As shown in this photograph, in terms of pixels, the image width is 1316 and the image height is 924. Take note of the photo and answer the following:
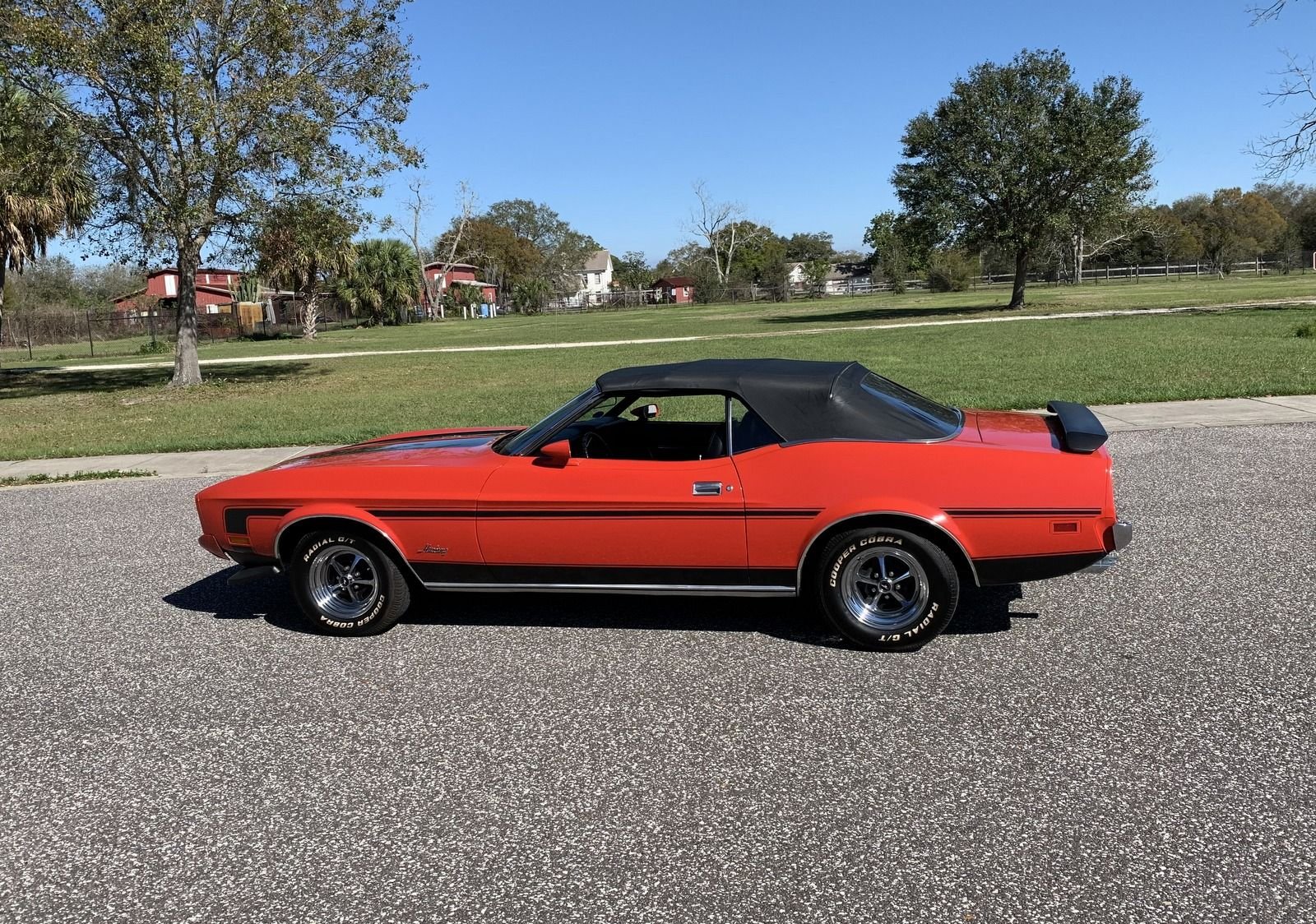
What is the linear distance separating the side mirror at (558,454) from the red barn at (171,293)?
6949 centimetres

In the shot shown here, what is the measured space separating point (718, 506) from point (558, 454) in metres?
0.81

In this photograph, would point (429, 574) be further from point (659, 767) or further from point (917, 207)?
point (917, 207)

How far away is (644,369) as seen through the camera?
193 inches

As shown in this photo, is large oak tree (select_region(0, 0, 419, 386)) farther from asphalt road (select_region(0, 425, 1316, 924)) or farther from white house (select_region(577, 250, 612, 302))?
white house (select_region(577, 250, 612, 302))

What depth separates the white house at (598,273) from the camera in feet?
422

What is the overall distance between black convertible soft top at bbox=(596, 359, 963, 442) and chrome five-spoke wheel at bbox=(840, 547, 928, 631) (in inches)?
22.0

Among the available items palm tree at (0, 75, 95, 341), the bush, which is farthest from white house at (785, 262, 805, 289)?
palm tree at (0, 75, 95, 341)

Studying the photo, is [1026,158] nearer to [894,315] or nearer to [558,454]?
[894,315]

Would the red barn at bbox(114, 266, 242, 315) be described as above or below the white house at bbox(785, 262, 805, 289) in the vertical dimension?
below

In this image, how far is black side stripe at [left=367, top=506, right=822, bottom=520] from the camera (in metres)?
4.35

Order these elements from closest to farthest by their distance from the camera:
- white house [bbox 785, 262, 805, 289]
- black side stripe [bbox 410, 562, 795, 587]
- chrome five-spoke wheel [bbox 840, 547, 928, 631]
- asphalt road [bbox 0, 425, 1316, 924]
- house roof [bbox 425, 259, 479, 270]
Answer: asphalt road [bbox 0, 425, 1316, 924] → chrome five-spoke wheel [bbox 840, 547, 928, 631] → black side stripe [bbox 410, 562, 795, 587] → house roof [bbox 425, 259, 479, 270] → white house [bbox 785, 262, 805, 289]

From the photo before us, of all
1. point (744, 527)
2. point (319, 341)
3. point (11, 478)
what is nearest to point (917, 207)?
point (319, 341)

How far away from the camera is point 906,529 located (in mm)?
4262

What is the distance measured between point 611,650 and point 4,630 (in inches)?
137
